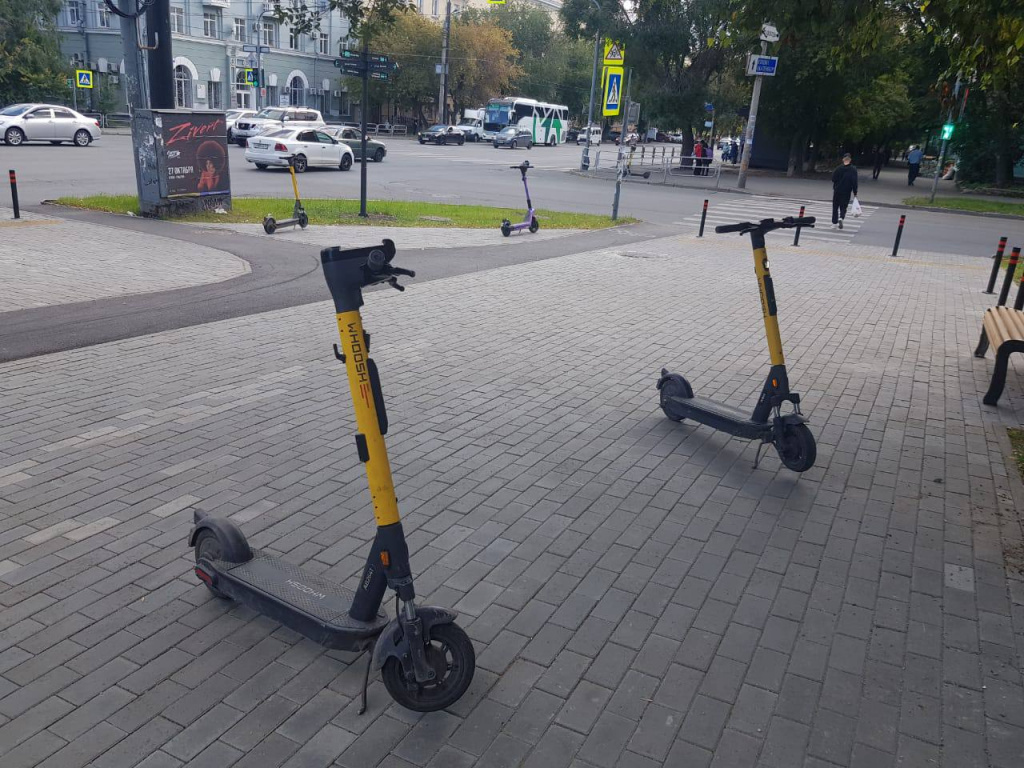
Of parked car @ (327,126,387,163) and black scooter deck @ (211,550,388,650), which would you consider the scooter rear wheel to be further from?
parked car @ (327,126,387,163)

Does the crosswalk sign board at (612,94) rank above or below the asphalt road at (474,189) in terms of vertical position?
above

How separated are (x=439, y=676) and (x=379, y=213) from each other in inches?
662

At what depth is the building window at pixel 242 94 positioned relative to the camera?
61.3 m

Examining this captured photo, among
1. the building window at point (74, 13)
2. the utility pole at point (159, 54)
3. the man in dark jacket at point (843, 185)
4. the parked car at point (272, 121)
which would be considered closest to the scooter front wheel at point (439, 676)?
the utility pole at point (159, 54)

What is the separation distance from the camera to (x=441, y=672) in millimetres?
3279

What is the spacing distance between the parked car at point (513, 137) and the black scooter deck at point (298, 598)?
55302 millimetres

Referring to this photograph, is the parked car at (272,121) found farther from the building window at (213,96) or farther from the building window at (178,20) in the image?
the building window at (213,96)

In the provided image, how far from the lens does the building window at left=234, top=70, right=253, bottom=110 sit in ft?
201

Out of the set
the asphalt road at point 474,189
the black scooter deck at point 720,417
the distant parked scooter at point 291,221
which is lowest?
the asphalt road at point 474,189

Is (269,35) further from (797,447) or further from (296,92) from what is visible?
(797,447)

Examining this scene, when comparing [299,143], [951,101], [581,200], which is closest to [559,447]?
[581,200]

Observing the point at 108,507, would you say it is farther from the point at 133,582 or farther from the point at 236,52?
the point at 236,52

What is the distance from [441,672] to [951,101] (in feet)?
106

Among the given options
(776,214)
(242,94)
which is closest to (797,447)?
(776,214)
